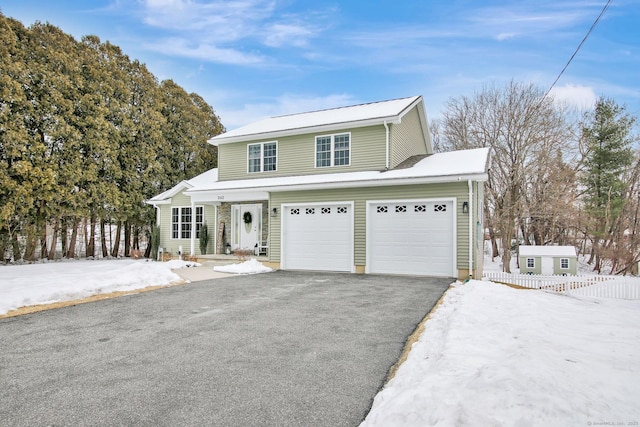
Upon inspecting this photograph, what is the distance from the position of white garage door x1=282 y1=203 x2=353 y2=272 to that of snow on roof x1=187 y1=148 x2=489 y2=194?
0.79m

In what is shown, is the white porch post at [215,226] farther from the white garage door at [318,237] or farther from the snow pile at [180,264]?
the white garage door at [318,237]

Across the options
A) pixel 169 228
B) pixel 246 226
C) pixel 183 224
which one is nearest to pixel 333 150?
pixel 246 226

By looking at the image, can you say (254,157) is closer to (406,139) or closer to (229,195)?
(229,195)

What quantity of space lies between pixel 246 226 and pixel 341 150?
527 cm

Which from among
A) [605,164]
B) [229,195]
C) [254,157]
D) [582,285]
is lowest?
[582,285]

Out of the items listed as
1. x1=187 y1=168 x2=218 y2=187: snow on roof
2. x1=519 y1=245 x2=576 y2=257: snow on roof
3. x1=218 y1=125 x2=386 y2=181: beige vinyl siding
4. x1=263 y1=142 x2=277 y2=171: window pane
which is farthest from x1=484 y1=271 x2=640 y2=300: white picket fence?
x1=187 y1=168 x2=218 y2=187: snow on roof

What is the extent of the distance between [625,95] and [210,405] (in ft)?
81.6

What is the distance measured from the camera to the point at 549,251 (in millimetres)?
14945

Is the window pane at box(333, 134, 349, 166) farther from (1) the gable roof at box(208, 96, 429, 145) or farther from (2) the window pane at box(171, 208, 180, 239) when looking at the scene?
(2) the window pane at box(171, 208, 180, 239)

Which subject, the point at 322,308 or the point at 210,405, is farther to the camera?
the point at 322,308

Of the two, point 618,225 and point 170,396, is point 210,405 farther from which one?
point 618,225

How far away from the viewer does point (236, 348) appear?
416 centimetres

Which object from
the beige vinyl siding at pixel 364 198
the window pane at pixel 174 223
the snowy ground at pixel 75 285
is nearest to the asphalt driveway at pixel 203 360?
the snowy ground at pixel 75 285

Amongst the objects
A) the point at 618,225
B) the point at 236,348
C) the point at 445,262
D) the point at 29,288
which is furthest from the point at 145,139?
the point at 618,225
